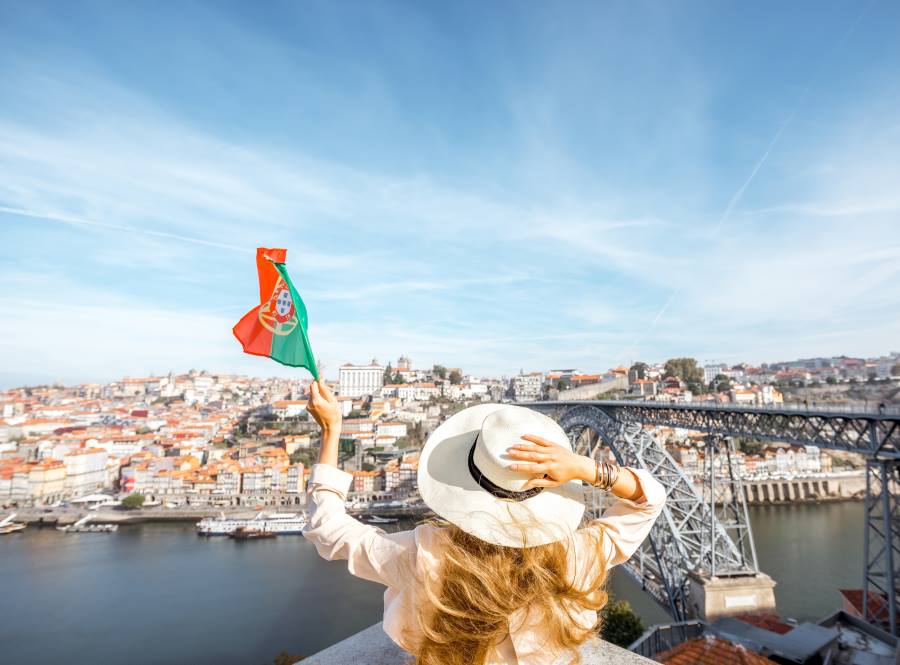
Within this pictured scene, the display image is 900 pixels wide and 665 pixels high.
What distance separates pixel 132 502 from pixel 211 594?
13438 mm

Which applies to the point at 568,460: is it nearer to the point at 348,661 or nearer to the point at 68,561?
the point at 348,661

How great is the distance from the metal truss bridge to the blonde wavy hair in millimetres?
6102

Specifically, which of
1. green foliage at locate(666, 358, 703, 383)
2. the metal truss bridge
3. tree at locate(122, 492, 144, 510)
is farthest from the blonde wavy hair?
green foliage at locate(666, 358, 703, 383)

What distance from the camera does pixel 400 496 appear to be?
81.3ft

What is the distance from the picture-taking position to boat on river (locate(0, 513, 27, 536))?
2071 cm

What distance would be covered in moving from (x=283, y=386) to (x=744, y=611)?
66147 millimetres

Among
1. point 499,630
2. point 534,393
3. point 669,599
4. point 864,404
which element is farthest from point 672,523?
point 534,393

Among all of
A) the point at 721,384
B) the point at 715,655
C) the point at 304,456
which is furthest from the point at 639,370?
the point at 715,655

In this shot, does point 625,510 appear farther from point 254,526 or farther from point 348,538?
point 254,526

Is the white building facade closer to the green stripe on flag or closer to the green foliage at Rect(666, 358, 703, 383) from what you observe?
the green foliage at Rect(666, 358, 703, 383)

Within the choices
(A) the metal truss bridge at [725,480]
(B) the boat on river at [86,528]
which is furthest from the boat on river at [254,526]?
(A) the metal truss bridge at [725,480]

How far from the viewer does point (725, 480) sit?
9.55 metres

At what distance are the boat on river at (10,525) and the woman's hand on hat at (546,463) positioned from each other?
28.4 metres

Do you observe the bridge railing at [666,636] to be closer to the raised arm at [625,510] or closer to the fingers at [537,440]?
the raised arm at [625,510]
